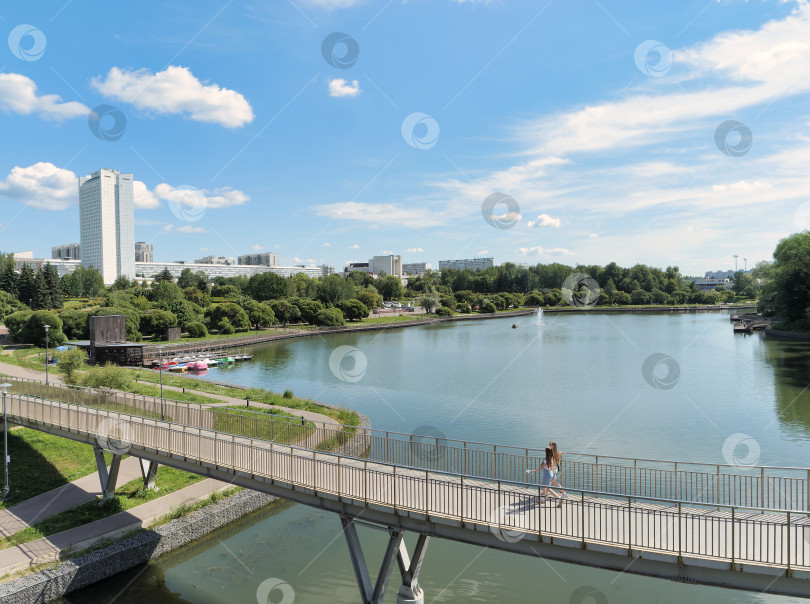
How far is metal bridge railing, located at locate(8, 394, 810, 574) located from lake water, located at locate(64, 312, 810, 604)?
321 cm

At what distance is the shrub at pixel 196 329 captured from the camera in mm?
67750

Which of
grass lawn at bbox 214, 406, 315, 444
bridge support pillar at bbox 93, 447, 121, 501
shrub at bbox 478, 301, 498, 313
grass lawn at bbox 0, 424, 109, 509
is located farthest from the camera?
shrub at bbox 478, 301, 498, 313

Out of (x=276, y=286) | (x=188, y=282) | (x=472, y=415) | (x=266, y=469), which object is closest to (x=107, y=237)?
(x=188, y=282)

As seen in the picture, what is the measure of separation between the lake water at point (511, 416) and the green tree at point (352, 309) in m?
21.9

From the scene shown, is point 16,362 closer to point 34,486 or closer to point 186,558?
point 34,486

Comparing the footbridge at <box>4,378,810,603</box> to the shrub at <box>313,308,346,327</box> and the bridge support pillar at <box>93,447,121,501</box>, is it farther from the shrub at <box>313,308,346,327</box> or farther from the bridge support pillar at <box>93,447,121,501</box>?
the shrub at <box>313,308,346,327</box>

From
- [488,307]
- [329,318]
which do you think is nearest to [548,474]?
[329,318]

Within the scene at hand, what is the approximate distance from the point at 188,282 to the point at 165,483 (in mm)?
131934

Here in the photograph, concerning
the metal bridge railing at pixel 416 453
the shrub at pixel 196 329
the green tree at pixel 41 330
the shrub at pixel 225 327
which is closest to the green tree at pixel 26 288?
the shrub at pixel 225 327

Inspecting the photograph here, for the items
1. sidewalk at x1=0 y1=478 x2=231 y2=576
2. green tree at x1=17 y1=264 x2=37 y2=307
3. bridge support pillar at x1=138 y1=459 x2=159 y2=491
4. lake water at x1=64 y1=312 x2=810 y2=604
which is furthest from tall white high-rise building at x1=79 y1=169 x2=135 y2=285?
sidewalk at x1=0 y1=478 x2=231 y2=576

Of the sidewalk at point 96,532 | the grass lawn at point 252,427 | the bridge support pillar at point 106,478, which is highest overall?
the grass lawn at point 252,427

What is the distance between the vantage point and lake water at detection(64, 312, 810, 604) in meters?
13.7

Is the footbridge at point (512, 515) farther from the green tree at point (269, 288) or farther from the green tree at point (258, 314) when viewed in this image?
the green tree at point (269, 288)

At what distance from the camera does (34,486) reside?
17.9m
